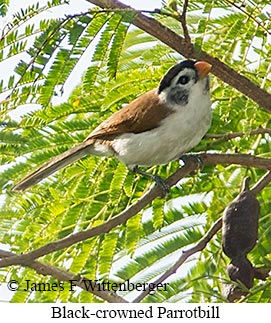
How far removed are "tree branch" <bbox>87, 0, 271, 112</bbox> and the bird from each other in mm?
188

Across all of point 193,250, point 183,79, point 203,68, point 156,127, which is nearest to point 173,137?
point 156,127

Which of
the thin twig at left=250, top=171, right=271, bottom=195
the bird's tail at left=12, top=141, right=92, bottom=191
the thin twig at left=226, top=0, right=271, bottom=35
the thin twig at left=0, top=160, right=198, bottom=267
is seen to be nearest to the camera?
the thin twig at left=0, top=160, right=198, bottom=267

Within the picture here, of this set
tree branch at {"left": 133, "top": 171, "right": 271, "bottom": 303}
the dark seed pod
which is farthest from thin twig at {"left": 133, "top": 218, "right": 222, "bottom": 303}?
the dark seed pod

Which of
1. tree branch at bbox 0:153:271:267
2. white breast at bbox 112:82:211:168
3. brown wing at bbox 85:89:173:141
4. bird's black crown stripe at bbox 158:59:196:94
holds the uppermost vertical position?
bird's black crown stripe at bbox 158:59:196:94

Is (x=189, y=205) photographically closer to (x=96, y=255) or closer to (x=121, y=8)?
(x=96, y=255)

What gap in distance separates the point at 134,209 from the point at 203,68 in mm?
577

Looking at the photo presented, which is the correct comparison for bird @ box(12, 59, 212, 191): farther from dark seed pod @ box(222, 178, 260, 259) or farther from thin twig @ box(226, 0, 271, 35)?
dark seed pod @ box(222, 178, 260, 259)

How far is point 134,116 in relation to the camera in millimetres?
3301

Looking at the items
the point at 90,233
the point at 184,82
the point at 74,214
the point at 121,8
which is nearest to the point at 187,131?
the point at 184,82

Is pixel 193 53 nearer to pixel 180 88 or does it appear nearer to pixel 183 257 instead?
pixel 180 88

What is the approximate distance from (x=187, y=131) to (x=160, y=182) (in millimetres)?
294

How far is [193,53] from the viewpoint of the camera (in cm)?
284

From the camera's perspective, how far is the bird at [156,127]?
3166 mm

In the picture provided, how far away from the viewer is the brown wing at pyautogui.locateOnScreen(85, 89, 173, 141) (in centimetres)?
323
